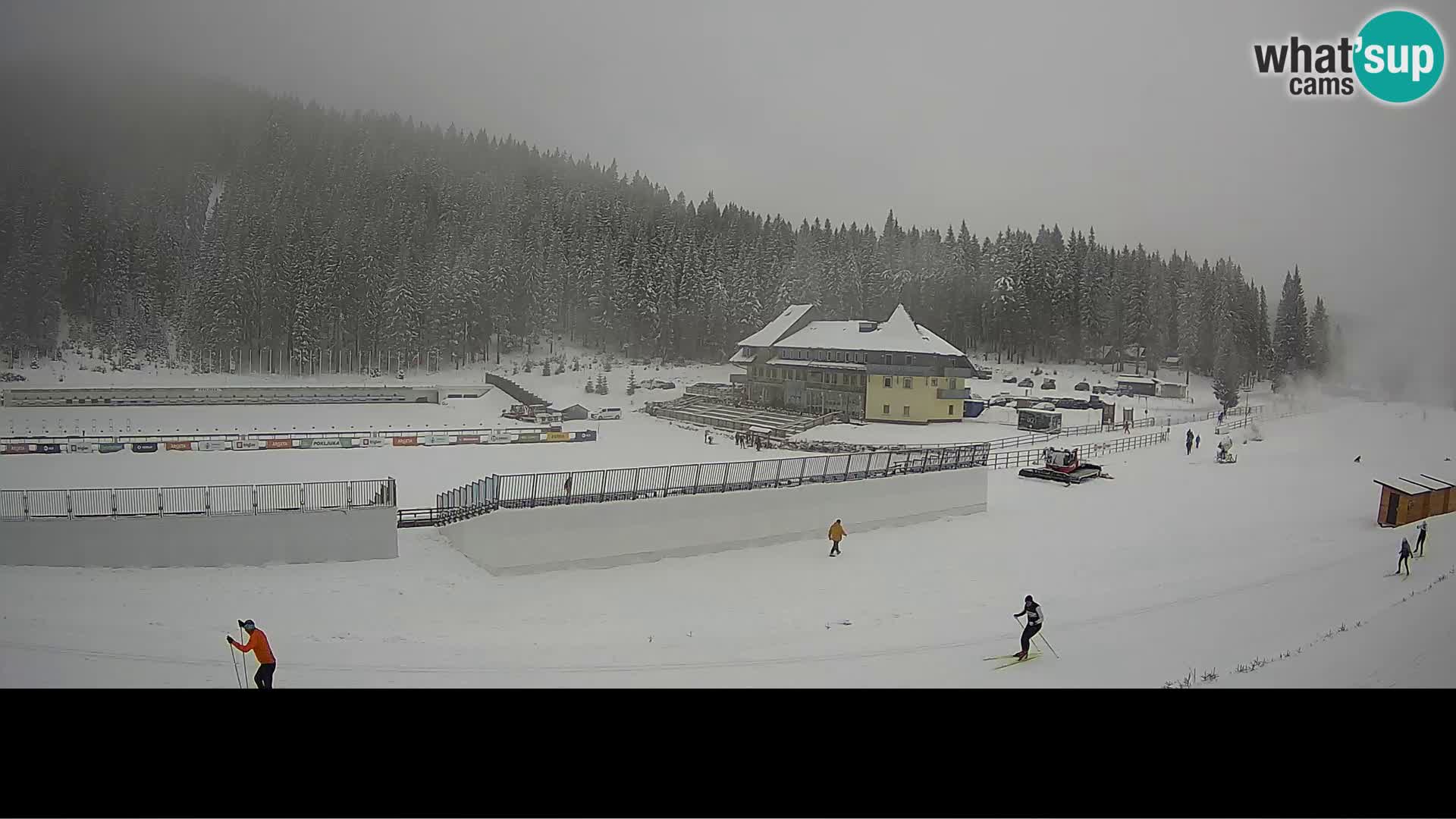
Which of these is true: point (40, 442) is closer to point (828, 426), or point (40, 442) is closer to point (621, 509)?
point (621, 509)

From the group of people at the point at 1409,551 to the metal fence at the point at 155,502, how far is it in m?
9.82

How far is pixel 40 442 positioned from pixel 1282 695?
46.1 ft

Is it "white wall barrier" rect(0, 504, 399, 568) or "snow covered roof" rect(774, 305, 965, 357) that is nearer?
"white wall barrier" rect(0, 504, 399, 568)

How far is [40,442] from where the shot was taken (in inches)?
444

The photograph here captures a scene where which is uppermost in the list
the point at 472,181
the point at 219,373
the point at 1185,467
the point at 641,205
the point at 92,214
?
the point at 472,181

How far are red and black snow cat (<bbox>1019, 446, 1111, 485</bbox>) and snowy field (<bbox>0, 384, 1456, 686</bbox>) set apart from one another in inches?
129

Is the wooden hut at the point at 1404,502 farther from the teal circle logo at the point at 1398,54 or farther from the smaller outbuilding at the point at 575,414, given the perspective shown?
the smaller outbuilding at the point at 575,414

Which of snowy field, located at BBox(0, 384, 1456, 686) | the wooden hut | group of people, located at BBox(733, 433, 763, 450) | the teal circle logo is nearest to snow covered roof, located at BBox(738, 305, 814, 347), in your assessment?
group of people, located at BBox(733, 433, 763, 450)

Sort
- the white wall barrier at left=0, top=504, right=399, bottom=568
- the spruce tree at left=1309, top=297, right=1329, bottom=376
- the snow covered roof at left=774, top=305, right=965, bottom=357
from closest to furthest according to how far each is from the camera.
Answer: the white wall barrier at left=0, top=504, right=399, bottom=568, the spruce tree at left=1309, top=297, right=1329, bottom=376, the snow covered roof at left=774, top=305, right=965, bottom=357

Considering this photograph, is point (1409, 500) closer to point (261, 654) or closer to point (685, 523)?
point (685, 523)

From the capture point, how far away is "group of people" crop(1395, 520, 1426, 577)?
771 cm

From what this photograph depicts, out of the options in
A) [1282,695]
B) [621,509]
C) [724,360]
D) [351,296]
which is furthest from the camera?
[724,360]

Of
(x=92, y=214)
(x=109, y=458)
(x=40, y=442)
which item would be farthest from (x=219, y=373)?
(x=92, y=214)

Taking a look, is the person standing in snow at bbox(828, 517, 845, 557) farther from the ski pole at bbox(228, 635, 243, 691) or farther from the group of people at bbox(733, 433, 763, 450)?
the group of people at bbox(733, 433, 763, 450)
